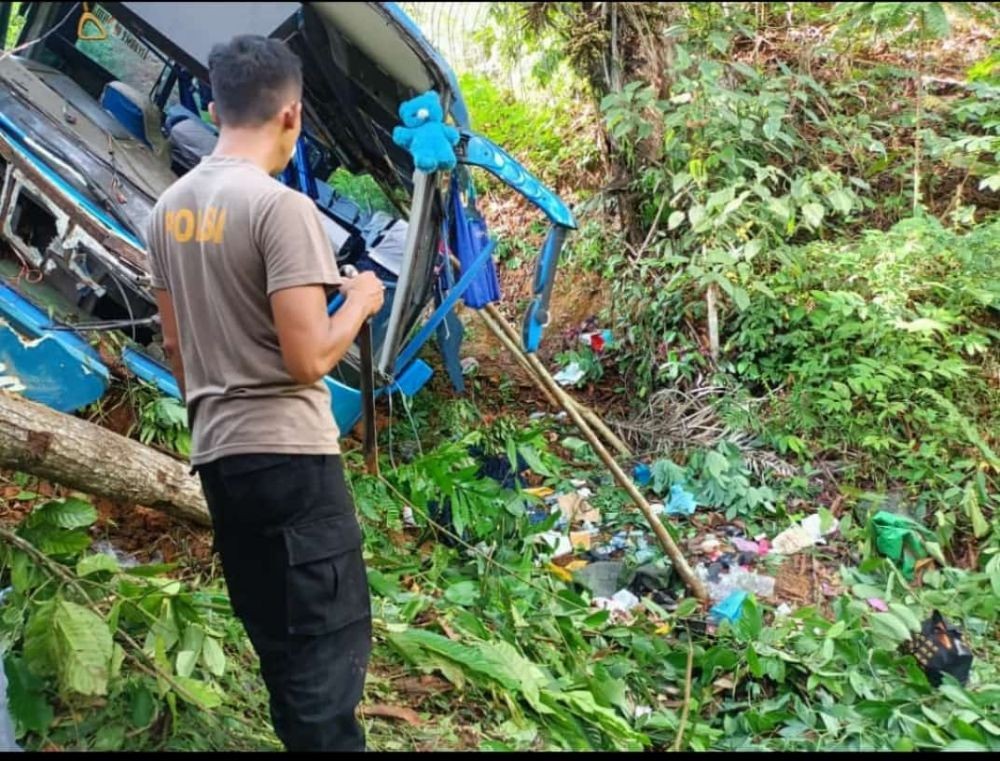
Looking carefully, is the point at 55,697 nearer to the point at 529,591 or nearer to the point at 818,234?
the point at 529,591

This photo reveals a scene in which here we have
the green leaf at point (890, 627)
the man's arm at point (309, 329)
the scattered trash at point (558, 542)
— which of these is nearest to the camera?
the man's arm at point (309, 329)

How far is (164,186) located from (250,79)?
2.76 metres

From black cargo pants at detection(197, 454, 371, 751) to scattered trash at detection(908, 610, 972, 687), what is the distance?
6.53 ft

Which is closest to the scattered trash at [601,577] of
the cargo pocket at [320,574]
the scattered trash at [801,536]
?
the scattered trash at [801,536]

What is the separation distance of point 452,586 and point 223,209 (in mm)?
1759

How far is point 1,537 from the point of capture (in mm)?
2182

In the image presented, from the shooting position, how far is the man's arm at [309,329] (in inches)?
58.5

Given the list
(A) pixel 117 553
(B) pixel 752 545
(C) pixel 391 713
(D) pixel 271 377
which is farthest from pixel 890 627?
(A) pixel 117 553

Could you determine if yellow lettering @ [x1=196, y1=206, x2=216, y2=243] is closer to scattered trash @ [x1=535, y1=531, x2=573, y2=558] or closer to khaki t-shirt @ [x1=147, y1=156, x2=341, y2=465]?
khaki t-shirt @ [x1=147, y1=156, x2=341, y2=465]

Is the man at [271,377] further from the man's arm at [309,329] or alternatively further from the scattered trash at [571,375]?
the scattered trash at [571,375]

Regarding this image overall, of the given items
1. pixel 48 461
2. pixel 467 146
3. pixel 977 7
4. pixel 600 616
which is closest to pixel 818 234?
pixel 977 7

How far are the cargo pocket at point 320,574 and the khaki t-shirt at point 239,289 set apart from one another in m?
0.16

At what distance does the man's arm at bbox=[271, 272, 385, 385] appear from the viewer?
149cm

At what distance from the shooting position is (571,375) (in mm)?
4973
